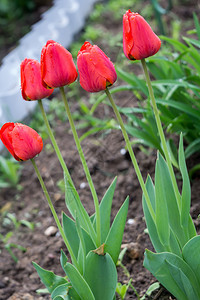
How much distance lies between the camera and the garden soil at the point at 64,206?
1.81 metres

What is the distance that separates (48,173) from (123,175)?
1.72 ft

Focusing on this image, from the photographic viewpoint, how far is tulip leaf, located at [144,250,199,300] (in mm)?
1254

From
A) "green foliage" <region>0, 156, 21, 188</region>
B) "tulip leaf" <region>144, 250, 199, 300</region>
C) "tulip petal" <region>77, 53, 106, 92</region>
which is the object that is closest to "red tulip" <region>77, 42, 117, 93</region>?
"tulip petal" <region>77, 53, 106, 92</region>

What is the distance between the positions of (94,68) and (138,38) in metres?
0.13

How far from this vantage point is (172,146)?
6.90ft

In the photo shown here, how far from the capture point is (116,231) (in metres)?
1.37

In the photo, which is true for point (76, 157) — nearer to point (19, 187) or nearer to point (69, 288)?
point (19, 187)

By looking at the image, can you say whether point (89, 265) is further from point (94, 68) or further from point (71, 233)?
point (94, 68)

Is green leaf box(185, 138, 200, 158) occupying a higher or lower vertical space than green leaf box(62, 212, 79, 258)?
lower

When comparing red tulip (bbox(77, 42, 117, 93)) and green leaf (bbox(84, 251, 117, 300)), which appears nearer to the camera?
red tulip (bbox(77, 42, 117, 93))

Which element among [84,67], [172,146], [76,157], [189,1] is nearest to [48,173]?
[76,157]

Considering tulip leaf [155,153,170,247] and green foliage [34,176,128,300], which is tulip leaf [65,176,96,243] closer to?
green foliage [34,176,128,300]

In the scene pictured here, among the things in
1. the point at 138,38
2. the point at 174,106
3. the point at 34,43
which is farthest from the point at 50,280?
the point at 34,43

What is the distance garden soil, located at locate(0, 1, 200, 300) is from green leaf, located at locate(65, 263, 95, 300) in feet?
1.08
